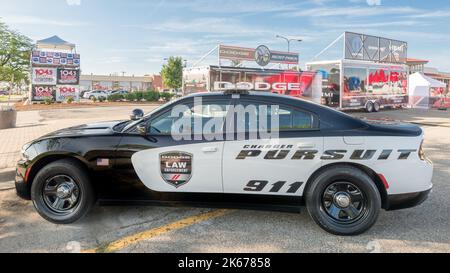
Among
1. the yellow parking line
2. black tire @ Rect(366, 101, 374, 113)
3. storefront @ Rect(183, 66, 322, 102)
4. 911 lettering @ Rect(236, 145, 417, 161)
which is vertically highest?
storefront @ Rect(183, 66, 322, 102)

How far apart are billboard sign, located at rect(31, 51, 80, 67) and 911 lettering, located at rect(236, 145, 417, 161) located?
34004mm

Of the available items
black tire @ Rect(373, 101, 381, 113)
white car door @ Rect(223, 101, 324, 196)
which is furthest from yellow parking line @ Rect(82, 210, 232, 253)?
black tire @ Rect(373, 101, 381, 113)

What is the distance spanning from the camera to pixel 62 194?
397 centimetres

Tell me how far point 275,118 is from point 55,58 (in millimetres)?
34509

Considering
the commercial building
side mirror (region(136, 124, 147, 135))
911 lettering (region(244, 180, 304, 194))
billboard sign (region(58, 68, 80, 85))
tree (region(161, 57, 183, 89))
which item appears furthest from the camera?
the commercial building

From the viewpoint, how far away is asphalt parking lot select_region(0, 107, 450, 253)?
343cm

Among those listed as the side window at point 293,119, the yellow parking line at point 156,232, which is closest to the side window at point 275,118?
the side window at point 293,119

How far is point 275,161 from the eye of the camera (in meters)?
3.70

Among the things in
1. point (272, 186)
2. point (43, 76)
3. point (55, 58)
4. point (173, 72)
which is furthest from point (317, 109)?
point (173, 72)

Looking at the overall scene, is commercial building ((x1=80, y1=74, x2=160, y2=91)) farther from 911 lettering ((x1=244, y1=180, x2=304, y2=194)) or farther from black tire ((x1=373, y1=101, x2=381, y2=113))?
911 lettering ((x1=244, y1=180, x2=304, y2=194))

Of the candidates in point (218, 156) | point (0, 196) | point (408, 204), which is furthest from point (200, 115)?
point (0, 196)

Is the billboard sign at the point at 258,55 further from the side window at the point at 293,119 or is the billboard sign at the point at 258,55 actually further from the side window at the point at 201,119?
the side window at the point at 293,119

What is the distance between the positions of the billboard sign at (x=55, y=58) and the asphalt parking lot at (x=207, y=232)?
105ft
